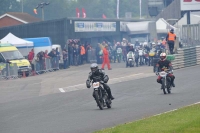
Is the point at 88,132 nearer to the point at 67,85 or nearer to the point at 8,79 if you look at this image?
the point at 67,85

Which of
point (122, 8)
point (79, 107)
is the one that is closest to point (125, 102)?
point (79, 107)

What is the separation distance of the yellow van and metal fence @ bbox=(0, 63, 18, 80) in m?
1.08

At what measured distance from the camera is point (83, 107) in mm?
17125

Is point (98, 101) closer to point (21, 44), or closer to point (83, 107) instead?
point (83, 107)

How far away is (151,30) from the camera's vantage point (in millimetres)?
48281

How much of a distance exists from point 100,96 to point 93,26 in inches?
1319

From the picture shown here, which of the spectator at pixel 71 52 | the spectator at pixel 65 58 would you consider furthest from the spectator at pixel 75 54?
the spectator at pixel 65 58

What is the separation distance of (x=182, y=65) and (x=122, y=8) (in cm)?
7393

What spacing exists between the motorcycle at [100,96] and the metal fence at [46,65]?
2075 centimetres

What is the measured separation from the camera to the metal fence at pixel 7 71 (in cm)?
3341

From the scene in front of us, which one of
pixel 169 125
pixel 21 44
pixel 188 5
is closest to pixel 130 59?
pixel 188 5

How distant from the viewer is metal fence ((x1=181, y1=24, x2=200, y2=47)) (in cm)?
3391

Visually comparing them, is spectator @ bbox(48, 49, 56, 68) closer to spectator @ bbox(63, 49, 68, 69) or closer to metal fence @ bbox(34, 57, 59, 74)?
metal fence @ bbox(34, 57, 59, 74)

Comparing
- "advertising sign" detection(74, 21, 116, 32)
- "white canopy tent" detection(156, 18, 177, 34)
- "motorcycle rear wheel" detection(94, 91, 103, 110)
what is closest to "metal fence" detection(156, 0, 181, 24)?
"white canopy tent" detection(156, 18, 177, 34)
